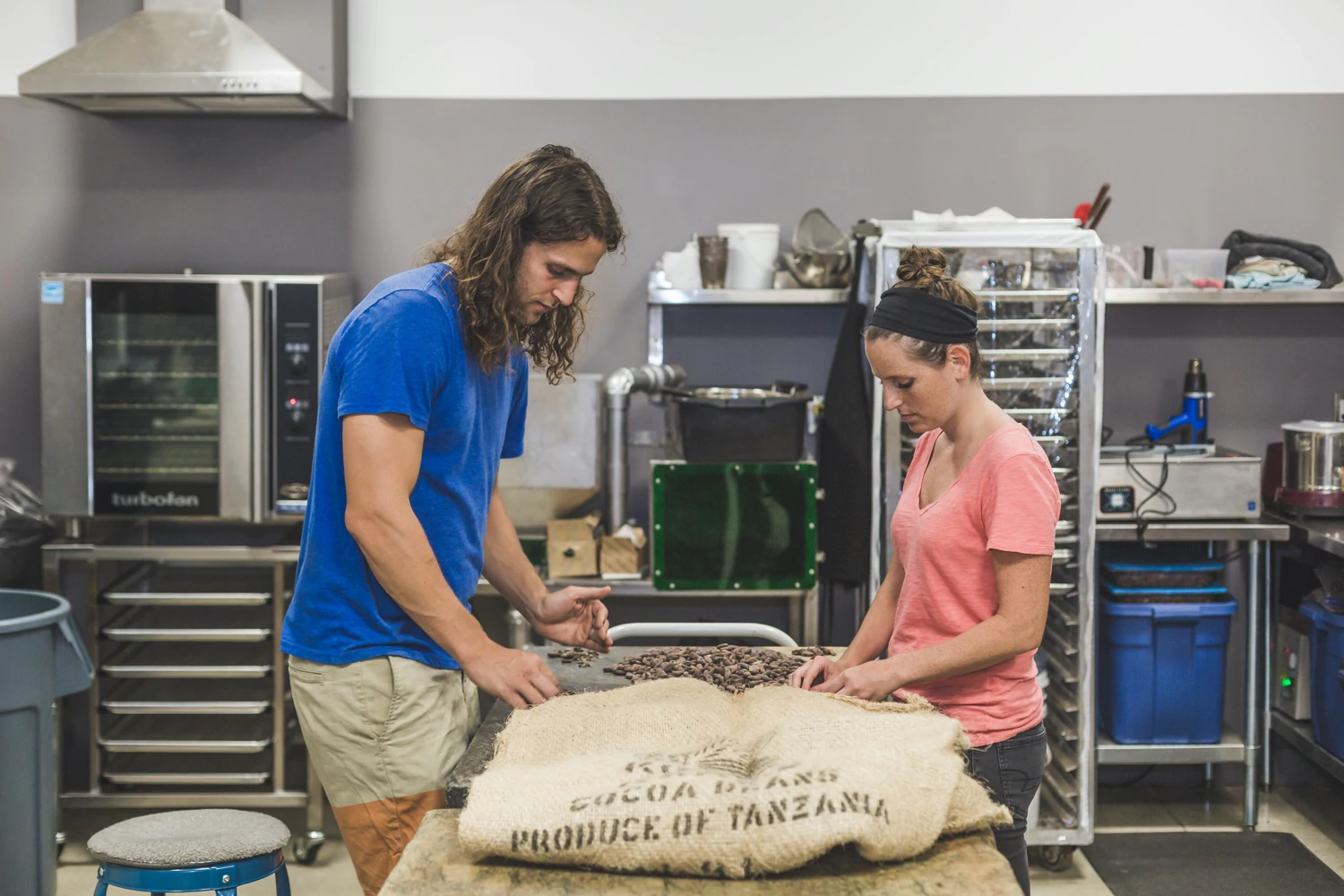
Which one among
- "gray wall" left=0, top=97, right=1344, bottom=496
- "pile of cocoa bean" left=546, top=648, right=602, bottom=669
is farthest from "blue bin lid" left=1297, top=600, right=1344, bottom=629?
"pile of cocoa bean" left=546, top=648, right=602, bottom=669

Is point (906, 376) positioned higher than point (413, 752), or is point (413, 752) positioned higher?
point (906, 376)

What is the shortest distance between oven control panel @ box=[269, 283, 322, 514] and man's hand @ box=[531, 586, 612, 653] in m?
1.68

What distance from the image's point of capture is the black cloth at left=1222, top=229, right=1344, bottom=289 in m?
3.92

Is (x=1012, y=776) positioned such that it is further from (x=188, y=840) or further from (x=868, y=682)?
(x=188, y=840)

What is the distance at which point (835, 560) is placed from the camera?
3.83 metres

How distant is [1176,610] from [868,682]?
2350 millimetres

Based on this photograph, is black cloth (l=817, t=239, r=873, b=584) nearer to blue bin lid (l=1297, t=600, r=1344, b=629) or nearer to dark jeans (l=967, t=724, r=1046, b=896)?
blue bin lid (l=1297, t=600, r=1344, b=629)

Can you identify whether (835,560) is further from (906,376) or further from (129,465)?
(129,465)

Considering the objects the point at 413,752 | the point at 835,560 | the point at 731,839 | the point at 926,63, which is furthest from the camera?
the point at 926,63

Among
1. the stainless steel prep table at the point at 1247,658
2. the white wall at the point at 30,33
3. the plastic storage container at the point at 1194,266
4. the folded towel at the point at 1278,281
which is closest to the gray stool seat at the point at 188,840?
the stainless steel prep table at the point at 1247,658

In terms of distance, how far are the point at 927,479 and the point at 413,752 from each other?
37.8 inches

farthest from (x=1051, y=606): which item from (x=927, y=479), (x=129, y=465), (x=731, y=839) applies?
(x=129, y=465)

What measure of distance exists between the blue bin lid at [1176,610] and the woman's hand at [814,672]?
2.10 metres

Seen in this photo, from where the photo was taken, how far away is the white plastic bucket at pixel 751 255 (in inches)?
154
